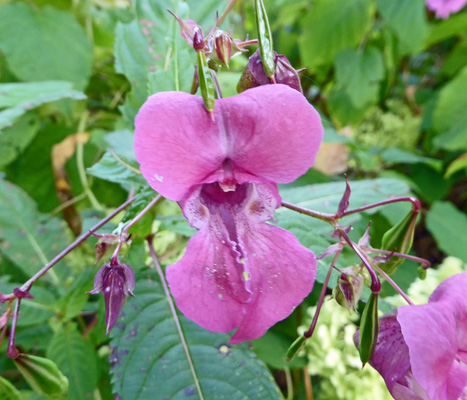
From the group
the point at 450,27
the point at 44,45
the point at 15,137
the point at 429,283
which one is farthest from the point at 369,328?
the point at 450,27

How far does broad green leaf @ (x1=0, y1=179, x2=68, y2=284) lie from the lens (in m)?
0.62

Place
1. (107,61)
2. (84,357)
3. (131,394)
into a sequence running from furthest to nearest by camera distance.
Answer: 1. (107,61)
2. (84,357)
3. (131,394)

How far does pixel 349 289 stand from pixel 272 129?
0.42 ft

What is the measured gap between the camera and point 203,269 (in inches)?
10.7

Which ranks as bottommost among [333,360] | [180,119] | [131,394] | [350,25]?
[333,360]

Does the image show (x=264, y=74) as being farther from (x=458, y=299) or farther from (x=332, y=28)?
(x=332, y=28)

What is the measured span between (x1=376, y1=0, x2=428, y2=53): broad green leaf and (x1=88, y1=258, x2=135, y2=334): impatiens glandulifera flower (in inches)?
39.8

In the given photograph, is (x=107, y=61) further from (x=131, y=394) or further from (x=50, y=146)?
(x=131, y=394)

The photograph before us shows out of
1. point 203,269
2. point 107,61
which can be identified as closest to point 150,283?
point 203,269

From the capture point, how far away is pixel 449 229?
0.94m

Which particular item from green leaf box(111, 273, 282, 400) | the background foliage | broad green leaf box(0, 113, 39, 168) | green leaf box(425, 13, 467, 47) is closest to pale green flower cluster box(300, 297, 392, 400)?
the background foliage

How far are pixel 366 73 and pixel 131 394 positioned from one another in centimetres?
102

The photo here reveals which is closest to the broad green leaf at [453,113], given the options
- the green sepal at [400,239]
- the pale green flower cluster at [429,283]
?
the pale green flower cluster at [429,283]

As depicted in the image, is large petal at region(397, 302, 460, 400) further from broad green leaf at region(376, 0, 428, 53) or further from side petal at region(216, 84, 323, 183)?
broad green leaf at region(376, 0, 428, 53)
